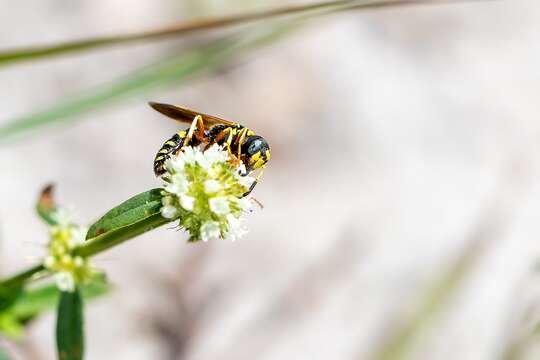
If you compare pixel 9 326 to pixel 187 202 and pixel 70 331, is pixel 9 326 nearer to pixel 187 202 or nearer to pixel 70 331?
pixel 70 331

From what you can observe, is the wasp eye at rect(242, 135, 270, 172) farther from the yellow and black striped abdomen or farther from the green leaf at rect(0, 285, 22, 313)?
the green leaf at rect(0, 285, 22, 313)

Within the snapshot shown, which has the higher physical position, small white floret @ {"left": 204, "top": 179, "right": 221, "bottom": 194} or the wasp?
the wasp

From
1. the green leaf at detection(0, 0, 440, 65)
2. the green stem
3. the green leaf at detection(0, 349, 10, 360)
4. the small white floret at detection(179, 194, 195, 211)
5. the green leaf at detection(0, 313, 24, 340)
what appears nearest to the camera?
the small white floret at detection(179, 194, 195, 211)

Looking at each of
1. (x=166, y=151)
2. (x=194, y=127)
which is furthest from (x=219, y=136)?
(x=166, y=151)

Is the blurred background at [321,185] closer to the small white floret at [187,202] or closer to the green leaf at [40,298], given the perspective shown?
the green leaf at [40,298]

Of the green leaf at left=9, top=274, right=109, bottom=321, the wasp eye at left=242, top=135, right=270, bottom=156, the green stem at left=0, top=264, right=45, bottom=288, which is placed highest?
the green leaf at left=9, top=274, right=109, bottom=321

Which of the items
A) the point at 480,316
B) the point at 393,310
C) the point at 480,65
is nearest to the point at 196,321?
the point at 393,310

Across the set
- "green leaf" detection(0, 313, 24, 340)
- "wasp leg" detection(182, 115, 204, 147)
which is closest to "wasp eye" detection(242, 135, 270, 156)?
"wasp leg" detection(182, 115, 204, 147)

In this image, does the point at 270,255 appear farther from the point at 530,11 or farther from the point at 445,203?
the point at 530,11
